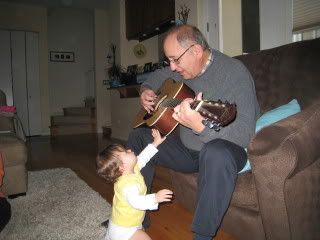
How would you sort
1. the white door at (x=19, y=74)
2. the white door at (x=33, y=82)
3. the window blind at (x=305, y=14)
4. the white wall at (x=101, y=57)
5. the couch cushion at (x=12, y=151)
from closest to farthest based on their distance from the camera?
the couch cushion at (x=12, y=151)
the window blind at (x=305, y=14)
the white door at (x=19, y=74)
the white door at (x=33, y=82)
the white wall at (x=101, y=57)

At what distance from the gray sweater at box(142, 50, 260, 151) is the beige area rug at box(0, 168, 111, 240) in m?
0.83

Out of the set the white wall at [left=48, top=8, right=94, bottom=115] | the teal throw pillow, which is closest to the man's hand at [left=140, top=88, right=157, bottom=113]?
the teal throw pillow

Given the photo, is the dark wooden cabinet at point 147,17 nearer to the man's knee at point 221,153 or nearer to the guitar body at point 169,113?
the guitar body at point 169,113

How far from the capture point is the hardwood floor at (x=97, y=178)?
172 centimetres

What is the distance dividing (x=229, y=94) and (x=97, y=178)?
204cm

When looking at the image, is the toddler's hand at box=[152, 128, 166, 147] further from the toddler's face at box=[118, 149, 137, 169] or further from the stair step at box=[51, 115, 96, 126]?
the stair step at box=[51, 115, 96, 126]

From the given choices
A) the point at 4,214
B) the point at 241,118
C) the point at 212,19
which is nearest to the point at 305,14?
the point at 212,19

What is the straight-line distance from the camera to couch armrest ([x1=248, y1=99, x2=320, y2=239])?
1014mm

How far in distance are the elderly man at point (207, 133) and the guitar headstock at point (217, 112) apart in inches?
1.4

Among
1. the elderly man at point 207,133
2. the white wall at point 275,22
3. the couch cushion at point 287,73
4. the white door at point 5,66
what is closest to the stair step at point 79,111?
the white door at point 5,66

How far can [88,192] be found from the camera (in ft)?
7.98

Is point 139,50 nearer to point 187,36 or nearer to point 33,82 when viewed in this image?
point 33,82

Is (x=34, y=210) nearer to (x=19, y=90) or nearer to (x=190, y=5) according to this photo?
(x=190, y=5)

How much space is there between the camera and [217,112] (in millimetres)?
1102
